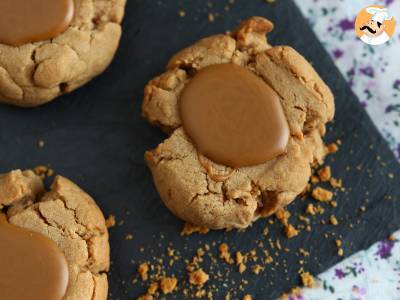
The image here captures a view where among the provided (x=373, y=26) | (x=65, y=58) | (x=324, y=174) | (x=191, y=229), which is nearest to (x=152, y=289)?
(x=191, y=229)

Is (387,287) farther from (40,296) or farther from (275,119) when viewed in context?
(40,296)

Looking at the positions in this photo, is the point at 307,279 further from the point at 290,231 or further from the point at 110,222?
the point at 110,222

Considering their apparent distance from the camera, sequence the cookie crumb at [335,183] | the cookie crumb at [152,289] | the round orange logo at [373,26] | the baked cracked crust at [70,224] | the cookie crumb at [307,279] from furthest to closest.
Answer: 1. the round orange logo at [373,26]
2. the cookie crumb at [335,183]
3. the cookie crumb at [307,279]
4. the cookie crumb at [152,289]
5. the baked cracked crust at [70,224]

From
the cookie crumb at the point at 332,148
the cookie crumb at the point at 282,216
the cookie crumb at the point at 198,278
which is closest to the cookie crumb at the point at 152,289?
the cookie crumb at the point at 198,278

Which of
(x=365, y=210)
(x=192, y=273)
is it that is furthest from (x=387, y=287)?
(x=192, y=273)

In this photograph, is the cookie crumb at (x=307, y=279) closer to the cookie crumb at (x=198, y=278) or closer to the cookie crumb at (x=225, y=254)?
the cookie crumb at (x=225, y=254)
